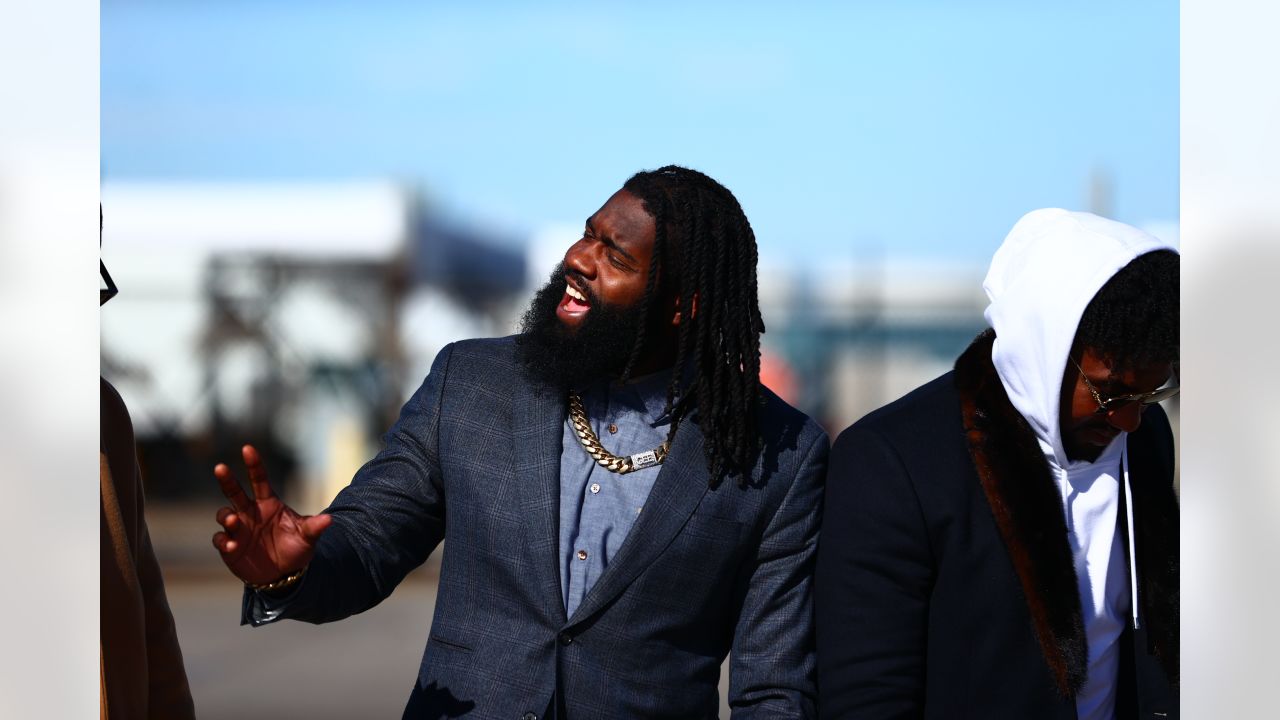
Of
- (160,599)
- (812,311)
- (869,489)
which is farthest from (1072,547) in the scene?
(812,311)

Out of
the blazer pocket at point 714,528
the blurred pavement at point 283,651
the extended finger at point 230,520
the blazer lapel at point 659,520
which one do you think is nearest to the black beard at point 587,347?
the blazer lapel at point 659,520

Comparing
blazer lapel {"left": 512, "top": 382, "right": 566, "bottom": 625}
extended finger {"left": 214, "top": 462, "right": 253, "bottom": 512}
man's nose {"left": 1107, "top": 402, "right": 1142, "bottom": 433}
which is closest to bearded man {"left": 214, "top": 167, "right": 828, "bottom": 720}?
blazer lapel {"left": 512, "top": 382, "right": 566, "bottom": 625}

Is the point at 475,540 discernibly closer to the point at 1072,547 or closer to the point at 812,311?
the point at 1072,547

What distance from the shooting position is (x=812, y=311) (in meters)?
12.9

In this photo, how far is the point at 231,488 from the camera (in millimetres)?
1966

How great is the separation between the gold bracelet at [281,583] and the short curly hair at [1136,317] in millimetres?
1254

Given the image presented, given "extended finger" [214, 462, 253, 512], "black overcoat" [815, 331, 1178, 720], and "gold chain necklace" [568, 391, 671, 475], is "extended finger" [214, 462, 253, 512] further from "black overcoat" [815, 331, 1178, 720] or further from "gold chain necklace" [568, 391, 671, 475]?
"black overcoat" [815, 331, 1178, 720]

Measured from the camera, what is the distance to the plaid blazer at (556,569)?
240 centimetres

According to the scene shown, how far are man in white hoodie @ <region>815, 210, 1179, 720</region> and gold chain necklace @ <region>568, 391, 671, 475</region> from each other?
0.31 meters

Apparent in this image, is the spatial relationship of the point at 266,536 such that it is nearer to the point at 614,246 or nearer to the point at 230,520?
the point at 230,520

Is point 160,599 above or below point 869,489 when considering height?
below

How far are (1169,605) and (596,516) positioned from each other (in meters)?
0.96

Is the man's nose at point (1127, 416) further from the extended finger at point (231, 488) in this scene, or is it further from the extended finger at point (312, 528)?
the extended finger at point (231, 488)
